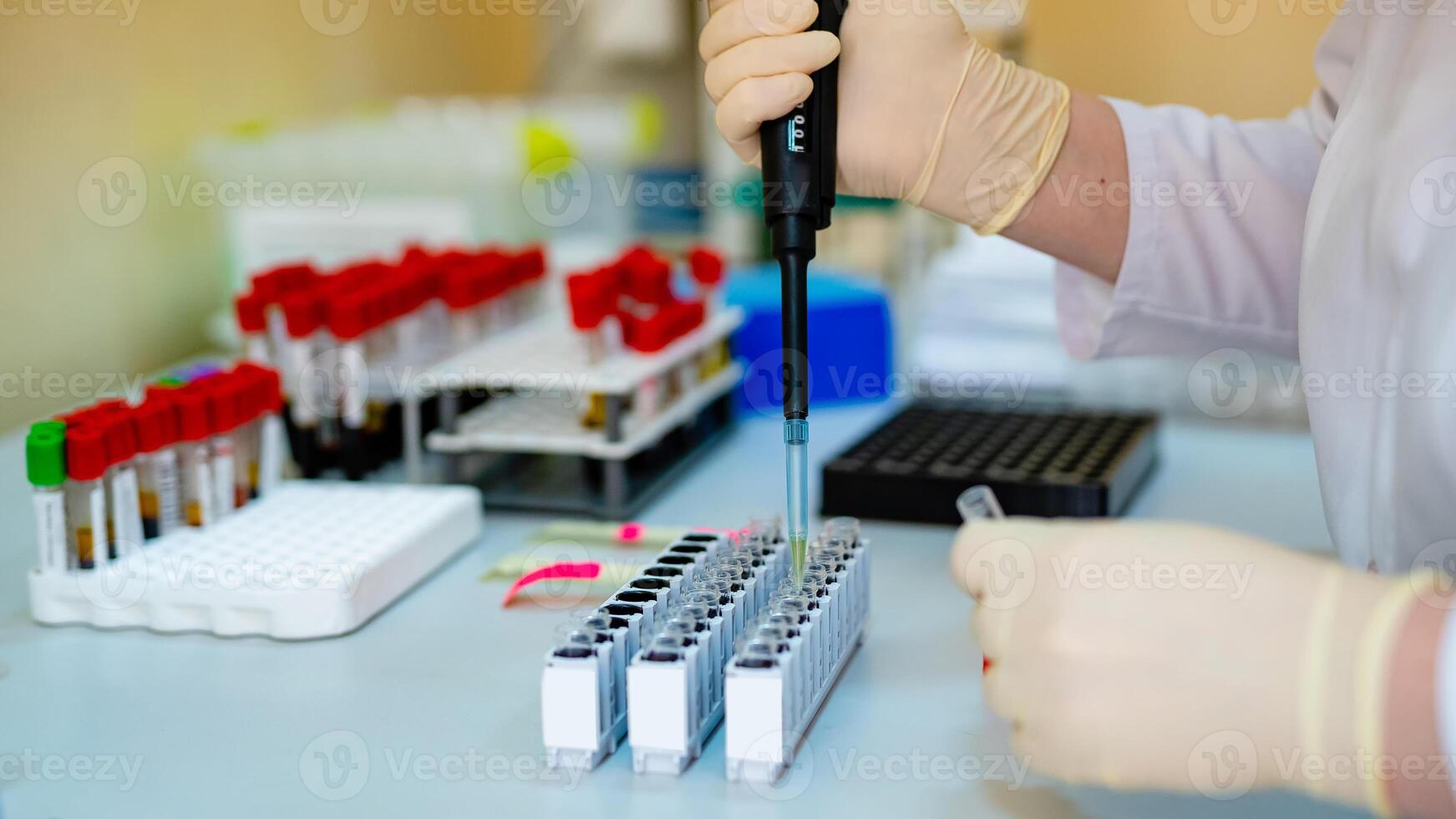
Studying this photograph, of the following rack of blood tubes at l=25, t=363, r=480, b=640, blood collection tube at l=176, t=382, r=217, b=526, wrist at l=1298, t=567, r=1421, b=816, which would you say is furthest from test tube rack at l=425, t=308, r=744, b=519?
wrist at l=1298, t=567, r=1421, b=816

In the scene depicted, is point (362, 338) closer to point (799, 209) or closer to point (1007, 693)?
point (799, 209)

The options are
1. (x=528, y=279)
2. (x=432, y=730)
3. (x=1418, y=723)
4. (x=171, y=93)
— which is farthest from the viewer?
(x=171, y=93)

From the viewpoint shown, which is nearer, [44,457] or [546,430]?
[44,457]

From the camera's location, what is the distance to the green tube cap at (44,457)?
94 cm

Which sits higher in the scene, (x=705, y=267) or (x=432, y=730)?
(x=705, y=267)

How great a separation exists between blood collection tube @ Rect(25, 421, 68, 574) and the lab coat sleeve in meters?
0.83

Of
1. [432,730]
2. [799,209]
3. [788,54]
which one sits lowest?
[432,730]

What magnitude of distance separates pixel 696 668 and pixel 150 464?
0.54m

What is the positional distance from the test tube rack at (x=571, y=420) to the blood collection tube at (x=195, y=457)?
8.8 inches

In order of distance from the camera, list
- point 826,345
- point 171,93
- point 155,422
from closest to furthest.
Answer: point 155,422, point 826,345, point 171,93

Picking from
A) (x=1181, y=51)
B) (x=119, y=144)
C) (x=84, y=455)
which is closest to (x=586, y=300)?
(x=84, y=455)

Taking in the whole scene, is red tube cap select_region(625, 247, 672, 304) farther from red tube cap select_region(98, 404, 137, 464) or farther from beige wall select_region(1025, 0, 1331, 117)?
beige wall select_region(1025, 0, 1331, 117)

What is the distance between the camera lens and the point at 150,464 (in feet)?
3.38

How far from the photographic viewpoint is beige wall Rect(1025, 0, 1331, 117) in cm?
203
